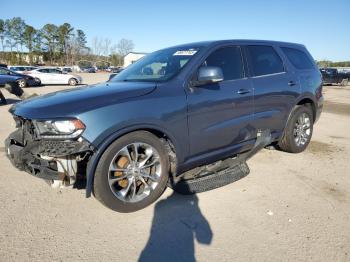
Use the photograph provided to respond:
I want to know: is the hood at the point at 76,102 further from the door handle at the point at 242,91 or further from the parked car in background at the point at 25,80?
the parked car in background at the point at 25,80

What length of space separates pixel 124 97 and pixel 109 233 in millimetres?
1351

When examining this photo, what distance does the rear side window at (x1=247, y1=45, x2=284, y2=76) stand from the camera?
4432mm

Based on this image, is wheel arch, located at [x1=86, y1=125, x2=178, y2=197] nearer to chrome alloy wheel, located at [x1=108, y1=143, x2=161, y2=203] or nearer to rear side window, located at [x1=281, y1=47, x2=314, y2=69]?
chrome alloy wheel, located at [x1=108, y1=143, x2=161, y2=203]

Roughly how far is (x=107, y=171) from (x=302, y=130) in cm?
383

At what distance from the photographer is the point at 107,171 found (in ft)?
10.0

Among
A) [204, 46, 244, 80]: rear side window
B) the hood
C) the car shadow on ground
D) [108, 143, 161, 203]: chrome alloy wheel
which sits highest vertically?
[204, 46, 244, 80]: rear side window

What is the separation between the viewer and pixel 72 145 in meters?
2.86

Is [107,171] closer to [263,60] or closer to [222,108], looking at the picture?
[222,108]

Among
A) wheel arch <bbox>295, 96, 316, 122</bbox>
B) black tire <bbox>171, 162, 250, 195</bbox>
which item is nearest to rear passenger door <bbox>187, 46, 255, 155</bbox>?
black tire <bbox>171, 162, 250, 195</bbox>

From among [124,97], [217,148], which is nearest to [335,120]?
[217,148]

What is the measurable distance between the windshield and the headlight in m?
1.20

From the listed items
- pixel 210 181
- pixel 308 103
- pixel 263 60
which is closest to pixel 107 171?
pixel 210 181

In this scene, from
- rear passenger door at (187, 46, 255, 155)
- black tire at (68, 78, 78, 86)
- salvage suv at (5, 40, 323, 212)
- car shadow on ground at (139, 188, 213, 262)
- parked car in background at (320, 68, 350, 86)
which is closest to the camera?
car shadow on ground at (139, 188, 213, 262)

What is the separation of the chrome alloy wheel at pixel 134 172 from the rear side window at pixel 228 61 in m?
1.40
